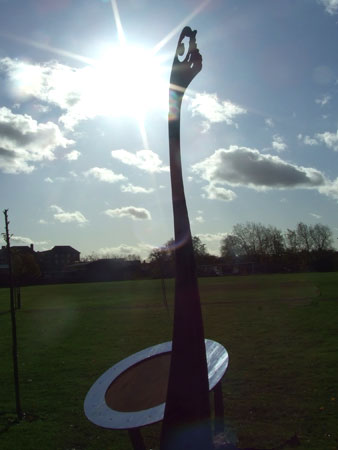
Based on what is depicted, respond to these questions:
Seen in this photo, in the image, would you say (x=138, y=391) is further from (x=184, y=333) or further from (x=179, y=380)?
(x=184, y=333)

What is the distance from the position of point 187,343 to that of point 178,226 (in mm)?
1556

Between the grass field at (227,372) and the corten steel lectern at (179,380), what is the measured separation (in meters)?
1.23

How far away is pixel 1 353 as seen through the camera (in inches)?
610

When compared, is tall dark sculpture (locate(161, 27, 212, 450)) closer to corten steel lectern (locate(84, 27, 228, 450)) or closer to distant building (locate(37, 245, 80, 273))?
corten steel lectern (locate(84, 27, 228, 450))

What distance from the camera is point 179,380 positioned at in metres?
5.45

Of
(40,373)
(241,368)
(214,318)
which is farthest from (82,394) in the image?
(214,318)

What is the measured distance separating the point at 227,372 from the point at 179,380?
21.7 feet

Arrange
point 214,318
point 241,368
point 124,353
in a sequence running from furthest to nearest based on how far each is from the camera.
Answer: point 214,318 < point 124,353 < point 241,368

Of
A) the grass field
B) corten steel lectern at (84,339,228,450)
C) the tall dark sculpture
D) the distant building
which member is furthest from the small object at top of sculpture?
the distant building

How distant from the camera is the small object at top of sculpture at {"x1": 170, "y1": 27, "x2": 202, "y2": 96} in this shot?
6.05 meters

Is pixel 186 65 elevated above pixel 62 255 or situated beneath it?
situated beneath

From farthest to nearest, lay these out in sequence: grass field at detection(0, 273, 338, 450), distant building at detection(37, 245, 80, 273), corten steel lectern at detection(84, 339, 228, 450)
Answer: distant building at detection(37, 245, 80, 273) → grass field at detection(0, 273, 338, 450) → corten steel lectern at detection(84, 339, 228, 450)

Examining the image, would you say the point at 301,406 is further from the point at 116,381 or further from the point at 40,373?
the point at 40,373

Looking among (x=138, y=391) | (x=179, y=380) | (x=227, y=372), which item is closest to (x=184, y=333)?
(x=179, y=380)
